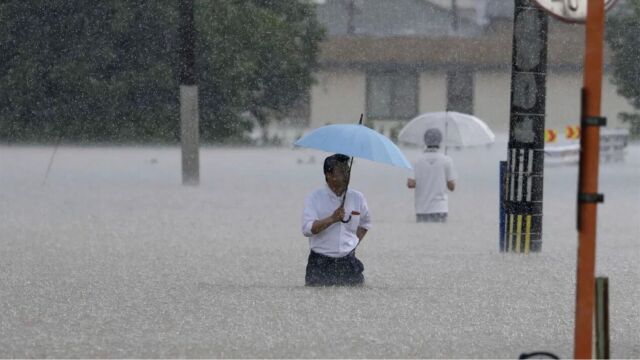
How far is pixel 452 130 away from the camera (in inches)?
773

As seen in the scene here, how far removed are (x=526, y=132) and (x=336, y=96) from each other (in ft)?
174

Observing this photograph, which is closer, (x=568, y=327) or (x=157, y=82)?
(x=568, y=327)

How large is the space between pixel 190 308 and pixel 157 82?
37674 mm

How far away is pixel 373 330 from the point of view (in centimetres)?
982

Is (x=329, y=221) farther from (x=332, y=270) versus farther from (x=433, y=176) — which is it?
(x=433, y=176)

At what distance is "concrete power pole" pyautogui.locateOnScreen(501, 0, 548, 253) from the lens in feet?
51.3

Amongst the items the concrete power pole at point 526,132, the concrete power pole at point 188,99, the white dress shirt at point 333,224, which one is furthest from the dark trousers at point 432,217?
the concrete power pole at point 188,99

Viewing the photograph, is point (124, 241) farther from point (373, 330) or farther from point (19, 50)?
point (19, 50)

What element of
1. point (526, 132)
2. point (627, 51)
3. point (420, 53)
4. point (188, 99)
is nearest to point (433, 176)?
point (526, 132)

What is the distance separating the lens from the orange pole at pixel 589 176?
6109 millimetres

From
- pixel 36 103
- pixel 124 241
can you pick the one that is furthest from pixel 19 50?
pixel 124 241

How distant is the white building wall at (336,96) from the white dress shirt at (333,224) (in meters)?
56.5

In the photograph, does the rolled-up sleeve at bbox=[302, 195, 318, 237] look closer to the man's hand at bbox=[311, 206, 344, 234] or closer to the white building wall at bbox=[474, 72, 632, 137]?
the man's hand at bbox=[311, 206, 344, 234]

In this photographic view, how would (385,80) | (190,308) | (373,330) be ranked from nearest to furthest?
1. (373,330)
2. (190,308)
3. (385,80)
